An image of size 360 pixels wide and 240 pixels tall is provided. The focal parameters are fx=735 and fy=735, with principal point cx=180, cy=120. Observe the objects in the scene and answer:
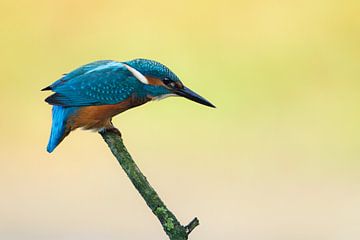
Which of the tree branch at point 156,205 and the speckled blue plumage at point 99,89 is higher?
the speckled blue plumage at point 99,89

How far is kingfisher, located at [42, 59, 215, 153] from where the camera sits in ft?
A: 2.75

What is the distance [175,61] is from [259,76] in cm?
47

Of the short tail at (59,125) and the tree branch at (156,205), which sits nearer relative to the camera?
the tree branch at (156,205)

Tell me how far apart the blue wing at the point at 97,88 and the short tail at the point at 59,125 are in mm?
21

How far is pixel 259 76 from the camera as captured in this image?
3.48m

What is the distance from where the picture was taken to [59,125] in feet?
2.78

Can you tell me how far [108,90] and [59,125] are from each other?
70 mm

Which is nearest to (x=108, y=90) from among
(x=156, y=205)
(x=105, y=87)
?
(x=105, y=87)

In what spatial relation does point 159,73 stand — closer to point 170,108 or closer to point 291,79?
point 170,108

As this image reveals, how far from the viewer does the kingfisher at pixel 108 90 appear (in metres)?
0.84

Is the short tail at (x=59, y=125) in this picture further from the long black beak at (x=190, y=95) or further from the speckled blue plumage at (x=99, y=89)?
the long black beak at (x=190, y=95)

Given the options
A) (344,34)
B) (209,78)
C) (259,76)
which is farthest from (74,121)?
(344,34)

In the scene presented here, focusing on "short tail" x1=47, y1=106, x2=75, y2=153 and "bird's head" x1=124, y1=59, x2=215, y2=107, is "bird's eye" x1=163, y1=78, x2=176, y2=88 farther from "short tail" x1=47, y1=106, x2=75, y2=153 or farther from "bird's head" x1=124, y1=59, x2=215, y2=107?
"short tail" x1=47, y1=106, x2=75, y2=153

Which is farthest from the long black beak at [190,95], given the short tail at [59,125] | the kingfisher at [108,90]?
the short tail at [59,125]
